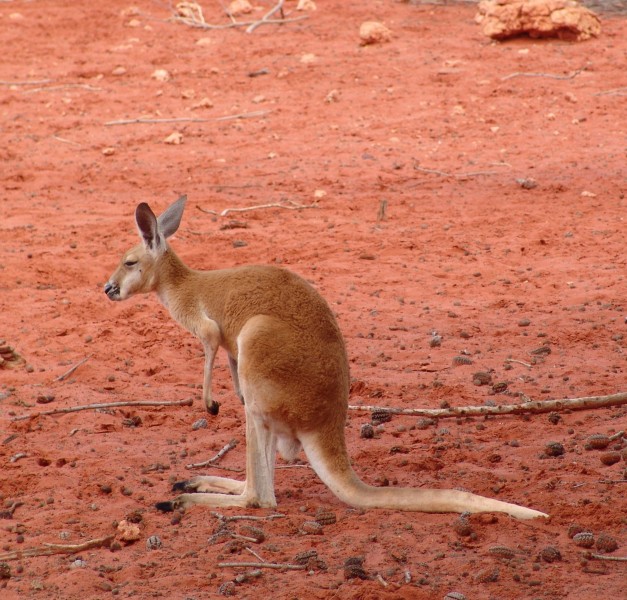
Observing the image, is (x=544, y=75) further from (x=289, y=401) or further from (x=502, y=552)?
(x=502, y=552)

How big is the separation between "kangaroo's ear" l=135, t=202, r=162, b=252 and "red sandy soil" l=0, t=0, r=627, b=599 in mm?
1013

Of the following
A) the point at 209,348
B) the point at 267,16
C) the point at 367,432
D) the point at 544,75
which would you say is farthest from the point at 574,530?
the point at 267,16

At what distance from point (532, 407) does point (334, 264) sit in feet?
11.3

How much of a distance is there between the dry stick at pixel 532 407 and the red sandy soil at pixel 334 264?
0.15 metres

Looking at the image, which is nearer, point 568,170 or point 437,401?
point 437,401

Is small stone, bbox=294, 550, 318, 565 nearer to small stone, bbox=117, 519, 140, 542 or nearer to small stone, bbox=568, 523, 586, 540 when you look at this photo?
small stone, bbox=117, 519, 140, 542

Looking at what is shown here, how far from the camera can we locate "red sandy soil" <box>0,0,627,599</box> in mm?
3795

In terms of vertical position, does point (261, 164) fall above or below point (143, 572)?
below

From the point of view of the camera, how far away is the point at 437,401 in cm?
548

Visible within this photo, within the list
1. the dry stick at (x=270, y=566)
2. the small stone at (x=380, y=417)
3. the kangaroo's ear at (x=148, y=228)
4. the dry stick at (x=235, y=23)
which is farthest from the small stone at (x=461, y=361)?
the dry stick at (x=235, y=23)

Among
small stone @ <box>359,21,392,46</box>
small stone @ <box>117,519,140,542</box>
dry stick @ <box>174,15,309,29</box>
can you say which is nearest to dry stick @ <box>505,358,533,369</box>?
small stone @ <box>117,519,140,542</box>

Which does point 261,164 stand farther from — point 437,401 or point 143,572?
point 143,572

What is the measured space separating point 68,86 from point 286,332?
9.67 meters

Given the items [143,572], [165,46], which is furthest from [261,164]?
[143,572]
